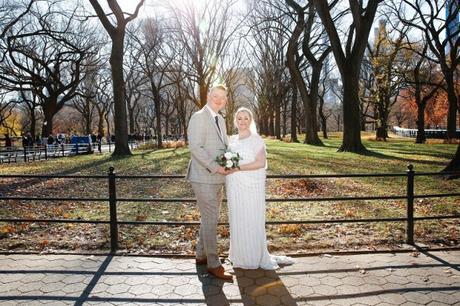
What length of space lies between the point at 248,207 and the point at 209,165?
86 centimetres

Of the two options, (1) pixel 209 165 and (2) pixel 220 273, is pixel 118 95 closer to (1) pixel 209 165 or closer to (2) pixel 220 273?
(1) pixel 209 165

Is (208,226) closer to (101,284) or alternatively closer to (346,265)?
(101,284)

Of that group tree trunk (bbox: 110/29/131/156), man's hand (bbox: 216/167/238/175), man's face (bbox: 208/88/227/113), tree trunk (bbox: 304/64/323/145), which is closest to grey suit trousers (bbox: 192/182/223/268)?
man's hand (bbox: 216/167/238/175)

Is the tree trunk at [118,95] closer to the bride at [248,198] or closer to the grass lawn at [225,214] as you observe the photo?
the grass lawn at [225,214]

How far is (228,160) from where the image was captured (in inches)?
189

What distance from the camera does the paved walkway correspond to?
14.9 ft

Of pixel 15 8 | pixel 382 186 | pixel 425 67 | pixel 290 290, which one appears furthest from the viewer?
pixel 425 67

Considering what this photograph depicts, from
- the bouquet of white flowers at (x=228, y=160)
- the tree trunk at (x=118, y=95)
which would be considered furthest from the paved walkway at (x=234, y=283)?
the tree trunk at (x=118, y=95)

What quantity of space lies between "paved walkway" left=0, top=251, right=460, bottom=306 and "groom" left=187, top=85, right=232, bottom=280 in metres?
0.44

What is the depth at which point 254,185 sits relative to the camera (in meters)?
5.20

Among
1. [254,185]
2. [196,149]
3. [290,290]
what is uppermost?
[196,149]

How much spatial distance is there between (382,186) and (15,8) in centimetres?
2869

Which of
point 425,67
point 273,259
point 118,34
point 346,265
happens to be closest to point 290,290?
point 273,259

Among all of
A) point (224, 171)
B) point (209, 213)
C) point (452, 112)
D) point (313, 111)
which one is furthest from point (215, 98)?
point (452, 112)
